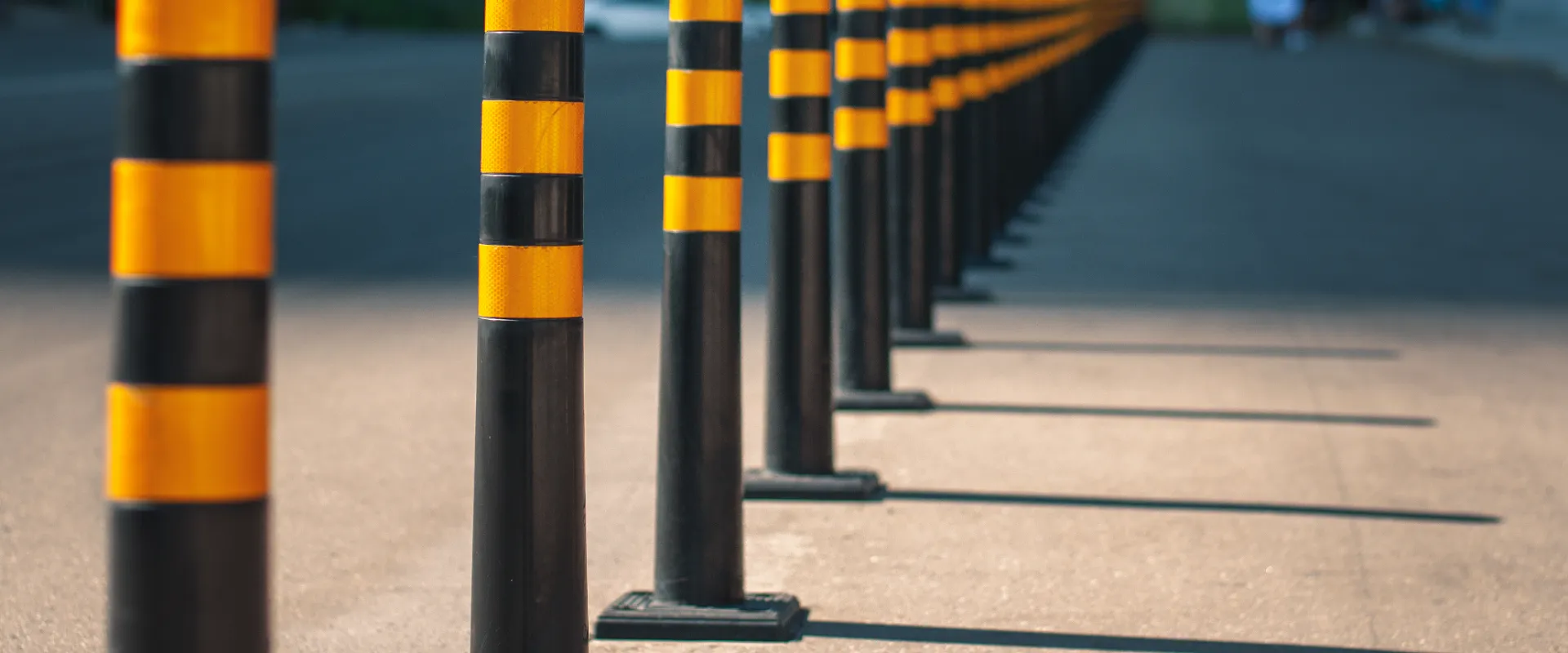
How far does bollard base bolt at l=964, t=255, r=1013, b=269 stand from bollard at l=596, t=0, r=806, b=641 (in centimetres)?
718

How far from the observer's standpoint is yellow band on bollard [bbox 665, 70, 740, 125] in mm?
4516

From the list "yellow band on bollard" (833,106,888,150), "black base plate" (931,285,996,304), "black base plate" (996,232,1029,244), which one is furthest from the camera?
"black base plate" (996,232,1029,244)

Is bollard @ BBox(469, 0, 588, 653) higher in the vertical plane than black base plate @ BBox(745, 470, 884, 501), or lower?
higher

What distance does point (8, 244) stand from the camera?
37.2 feet

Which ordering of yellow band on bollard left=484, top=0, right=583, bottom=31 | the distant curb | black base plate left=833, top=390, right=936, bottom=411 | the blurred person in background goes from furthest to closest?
the blurred person in background < the distant curb < black base plate left=833, top=390, right=936, bottom=411 < yellow band on bollard left=484, top=0, right=583, bottom=31

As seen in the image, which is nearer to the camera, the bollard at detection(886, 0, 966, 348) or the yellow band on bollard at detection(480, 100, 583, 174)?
the yellow band on bollard at detection(480, 100, 583, 174)

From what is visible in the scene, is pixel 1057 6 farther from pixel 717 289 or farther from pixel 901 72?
pixel 717 289

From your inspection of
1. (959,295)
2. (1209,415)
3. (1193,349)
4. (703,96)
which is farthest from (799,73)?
(959,295)

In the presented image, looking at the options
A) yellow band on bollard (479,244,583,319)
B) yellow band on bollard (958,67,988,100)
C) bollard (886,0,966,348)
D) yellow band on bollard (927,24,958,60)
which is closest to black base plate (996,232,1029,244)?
yellow band on bollard (958,67,988,100)

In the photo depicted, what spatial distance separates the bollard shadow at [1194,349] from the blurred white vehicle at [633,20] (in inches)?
1221

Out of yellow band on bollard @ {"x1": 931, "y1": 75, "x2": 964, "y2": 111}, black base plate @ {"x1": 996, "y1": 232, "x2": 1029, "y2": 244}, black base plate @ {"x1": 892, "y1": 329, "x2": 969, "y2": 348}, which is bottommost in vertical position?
black base plate @ {"x1": 892, "y1": 329, "x2": 969, "y2": 348}

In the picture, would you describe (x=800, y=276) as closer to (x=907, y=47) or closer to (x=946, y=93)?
(x=907, y=47)

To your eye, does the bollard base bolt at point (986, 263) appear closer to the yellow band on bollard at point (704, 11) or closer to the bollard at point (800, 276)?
the bollard at point (800, 276)

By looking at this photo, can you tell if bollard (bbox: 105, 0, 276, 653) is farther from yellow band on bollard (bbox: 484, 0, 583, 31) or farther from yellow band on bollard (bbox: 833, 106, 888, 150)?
yellow band on bollard (bbox: 833, 106, 888, 150)
